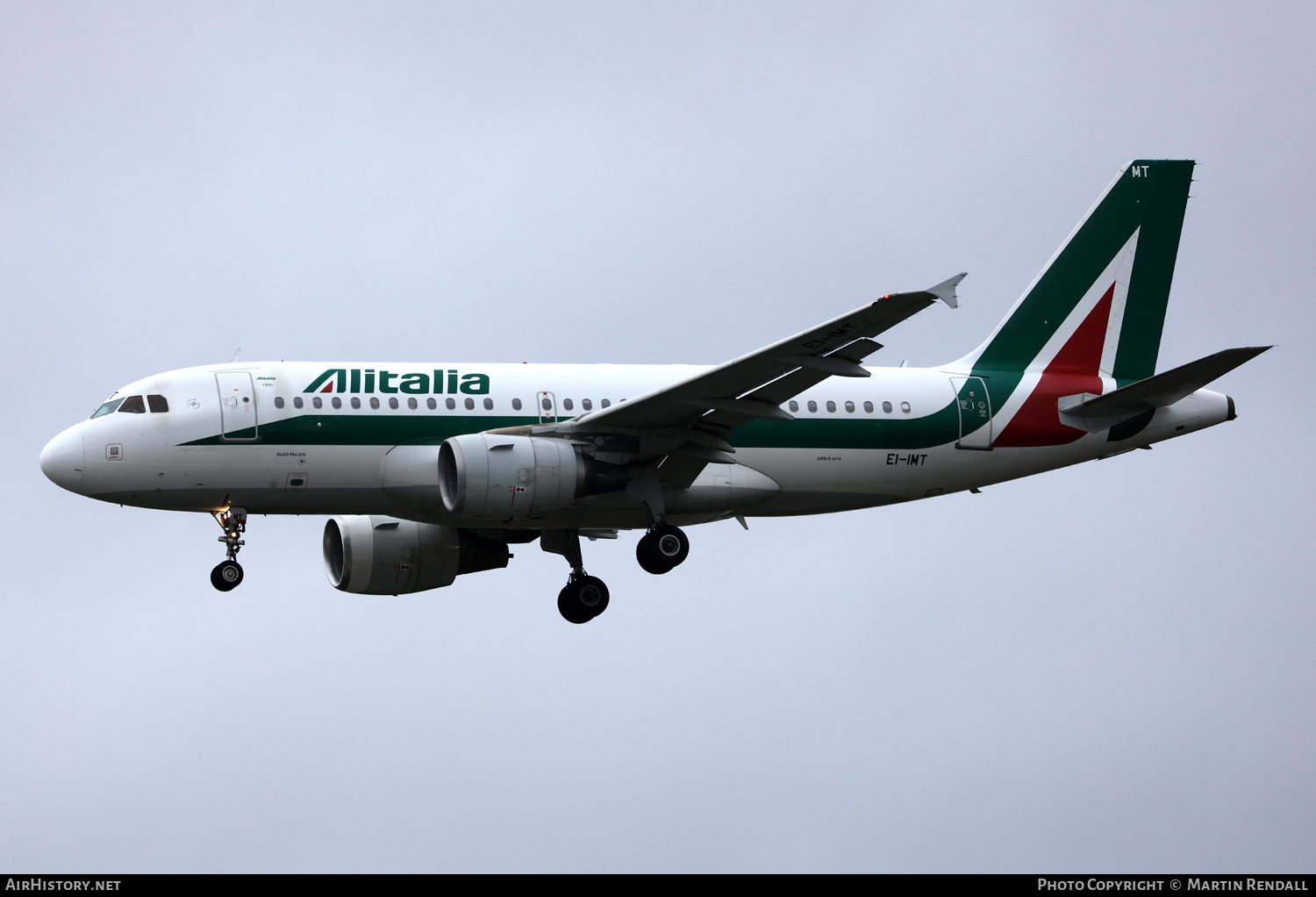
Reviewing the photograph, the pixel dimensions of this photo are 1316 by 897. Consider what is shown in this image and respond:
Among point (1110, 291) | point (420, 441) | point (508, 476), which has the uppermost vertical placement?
point (1110, 291)

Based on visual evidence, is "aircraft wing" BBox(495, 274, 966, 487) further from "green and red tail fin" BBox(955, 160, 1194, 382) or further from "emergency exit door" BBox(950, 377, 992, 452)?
"green and red tail fin" BBox(955, 160, 1194, 382)

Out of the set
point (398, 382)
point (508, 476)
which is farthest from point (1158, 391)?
point (398, 382)

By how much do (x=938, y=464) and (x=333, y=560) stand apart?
571 inches

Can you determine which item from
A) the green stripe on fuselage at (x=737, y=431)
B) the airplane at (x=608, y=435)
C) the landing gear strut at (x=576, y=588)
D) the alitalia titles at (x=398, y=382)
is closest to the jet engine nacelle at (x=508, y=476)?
the airplane at (x=608, y=435)

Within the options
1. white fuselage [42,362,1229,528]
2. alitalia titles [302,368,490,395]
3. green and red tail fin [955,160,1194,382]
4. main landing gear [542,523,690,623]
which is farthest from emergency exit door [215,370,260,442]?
green and red tail fin [955,160,1194,382]

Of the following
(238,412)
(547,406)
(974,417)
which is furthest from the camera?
(974,417)

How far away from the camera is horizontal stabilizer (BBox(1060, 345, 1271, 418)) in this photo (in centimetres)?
3728

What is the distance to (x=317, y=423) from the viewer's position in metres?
37.0

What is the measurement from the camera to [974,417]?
40969mm

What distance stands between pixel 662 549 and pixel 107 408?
1194 centimetres

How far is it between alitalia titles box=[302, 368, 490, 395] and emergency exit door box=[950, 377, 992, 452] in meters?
10.9

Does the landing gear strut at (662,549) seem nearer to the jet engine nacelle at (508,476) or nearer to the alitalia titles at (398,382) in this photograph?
the jet engine nacelle at (508,476)

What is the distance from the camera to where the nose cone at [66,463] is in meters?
36.6

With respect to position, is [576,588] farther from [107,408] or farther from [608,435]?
[107,408]
